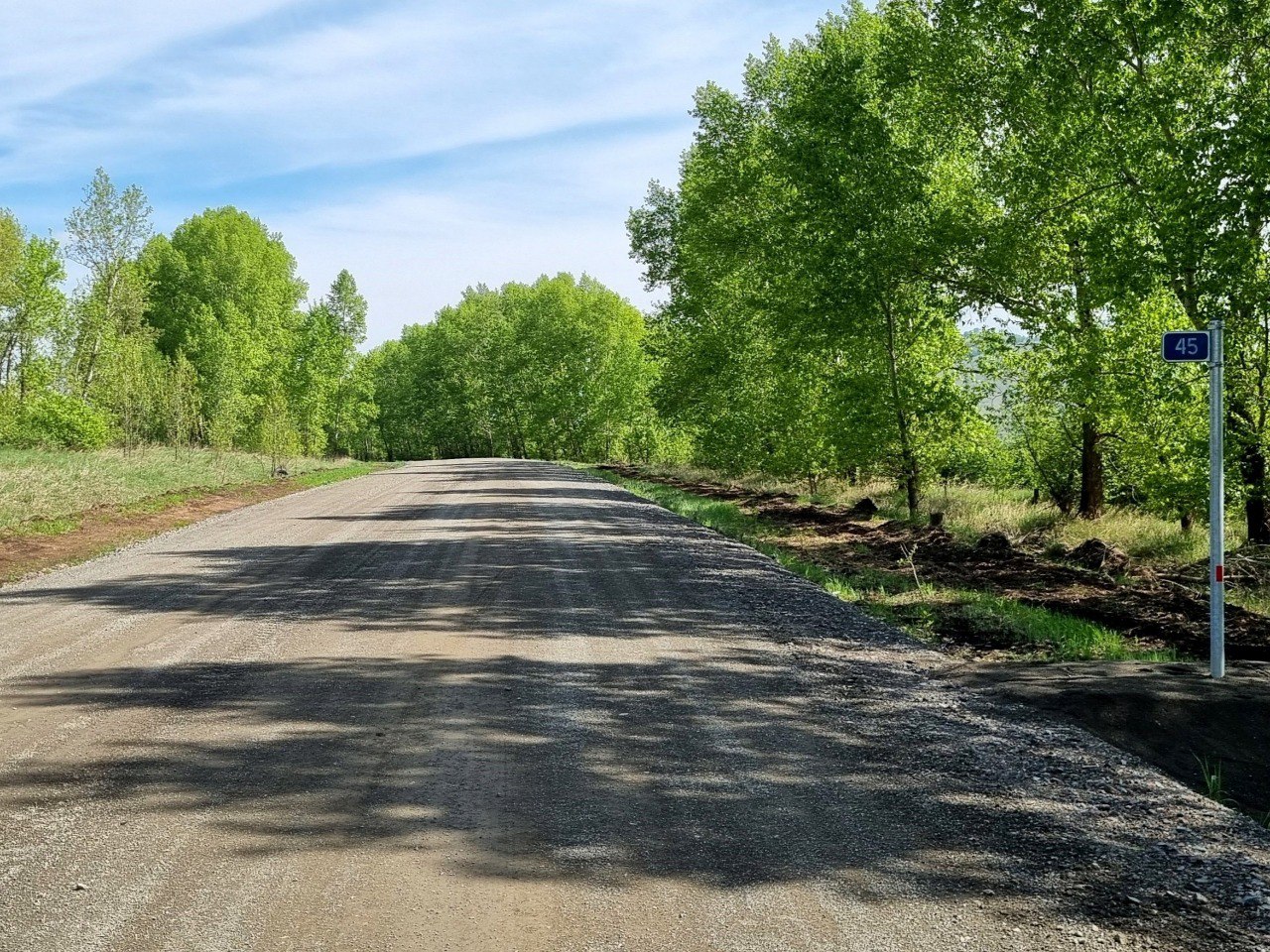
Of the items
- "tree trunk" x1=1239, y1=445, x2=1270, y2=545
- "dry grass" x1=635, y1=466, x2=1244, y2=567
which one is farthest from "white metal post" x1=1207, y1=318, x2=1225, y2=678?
"dry grass" x1=635, y1=466, x2=1244, y2=567

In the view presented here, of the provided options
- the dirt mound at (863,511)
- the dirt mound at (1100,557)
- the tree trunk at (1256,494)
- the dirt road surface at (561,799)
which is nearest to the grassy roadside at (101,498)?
the dirt road surface at (561,799)

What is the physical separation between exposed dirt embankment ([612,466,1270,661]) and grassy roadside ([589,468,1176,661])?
0.29m

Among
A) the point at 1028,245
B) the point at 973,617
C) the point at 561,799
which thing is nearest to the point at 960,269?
the point at 1028,245

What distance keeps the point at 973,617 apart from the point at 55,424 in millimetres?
34231

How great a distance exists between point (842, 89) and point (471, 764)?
17306 millimetres

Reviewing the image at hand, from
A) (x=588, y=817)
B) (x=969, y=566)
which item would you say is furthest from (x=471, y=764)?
(x=969, y=566)

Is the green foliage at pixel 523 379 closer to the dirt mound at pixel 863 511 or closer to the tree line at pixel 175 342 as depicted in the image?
the tree line at pixel 175 342

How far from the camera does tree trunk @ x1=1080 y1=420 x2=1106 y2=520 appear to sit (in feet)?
64.0

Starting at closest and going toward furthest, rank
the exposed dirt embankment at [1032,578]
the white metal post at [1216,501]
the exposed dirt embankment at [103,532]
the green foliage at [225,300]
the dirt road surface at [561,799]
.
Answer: the dirt road surface at [561,799]
the white metal post at [1216,501]
the exposed dirt embankment at [1032,578]
the exposed dirt embankment at [103,532]
the green foliage at [225,300]

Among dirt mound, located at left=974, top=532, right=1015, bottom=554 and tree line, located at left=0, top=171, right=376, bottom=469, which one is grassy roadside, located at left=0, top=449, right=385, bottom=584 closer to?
tree line, located at left=0, top=171, right=376, bottom=469

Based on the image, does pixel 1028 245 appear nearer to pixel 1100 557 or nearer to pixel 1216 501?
pixel 1100 557

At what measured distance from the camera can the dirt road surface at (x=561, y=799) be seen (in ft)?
12.3

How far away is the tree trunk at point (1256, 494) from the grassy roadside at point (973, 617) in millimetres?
4925

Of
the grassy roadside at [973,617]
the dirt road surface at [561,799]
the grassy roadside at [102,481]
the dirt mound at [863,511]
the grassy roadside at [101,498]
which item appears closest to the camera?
the dirt road surface at [561,799]
